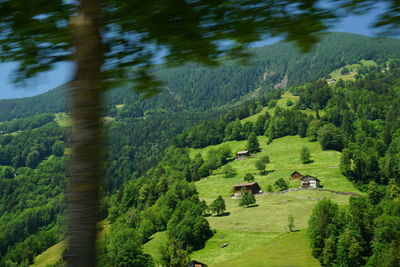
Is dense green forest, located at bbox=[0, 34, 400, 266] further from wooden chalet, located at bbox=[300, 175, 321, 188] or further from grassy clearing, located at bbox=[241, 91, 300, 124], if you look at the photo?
wooden chalet, located at bbox=[300, 175, 321, 188]

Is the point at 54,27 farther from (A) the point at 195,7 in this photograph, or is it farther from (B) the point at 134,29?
(A) the point at 195,7

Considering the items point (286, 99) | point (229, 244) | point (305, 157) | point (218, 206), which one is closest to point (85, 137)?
point (229, 244)

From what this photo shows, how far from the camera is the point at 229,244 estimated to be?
62.5 metres

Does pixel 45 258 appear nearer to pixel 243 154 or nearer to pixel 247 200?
pixel 247 200

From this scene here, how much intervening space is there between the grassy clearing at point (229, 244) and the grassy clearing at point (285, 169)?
26225mm

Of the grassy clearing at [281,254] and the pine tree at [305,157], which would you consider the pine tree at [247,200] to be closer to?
the grassy clearing at [281,254]

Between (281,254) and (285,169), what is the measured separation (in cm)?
5095

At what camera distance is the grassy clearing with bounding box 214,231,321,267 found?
165ft

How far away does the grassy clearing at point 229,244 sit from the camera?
58.6 metres

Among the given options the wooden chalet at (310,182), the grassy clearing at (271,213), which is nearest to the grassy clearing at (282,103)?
the wooden chalet at (310,182)

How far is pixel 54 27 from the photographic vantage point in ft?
14.5

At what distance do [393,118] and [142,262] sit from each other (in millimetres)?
89300

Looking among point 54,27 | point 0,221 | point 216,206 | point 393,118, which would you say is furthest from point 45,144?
point 54,27

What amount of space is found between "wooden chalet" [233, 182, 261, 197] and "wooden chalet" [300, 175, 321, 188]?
10.4 meters
